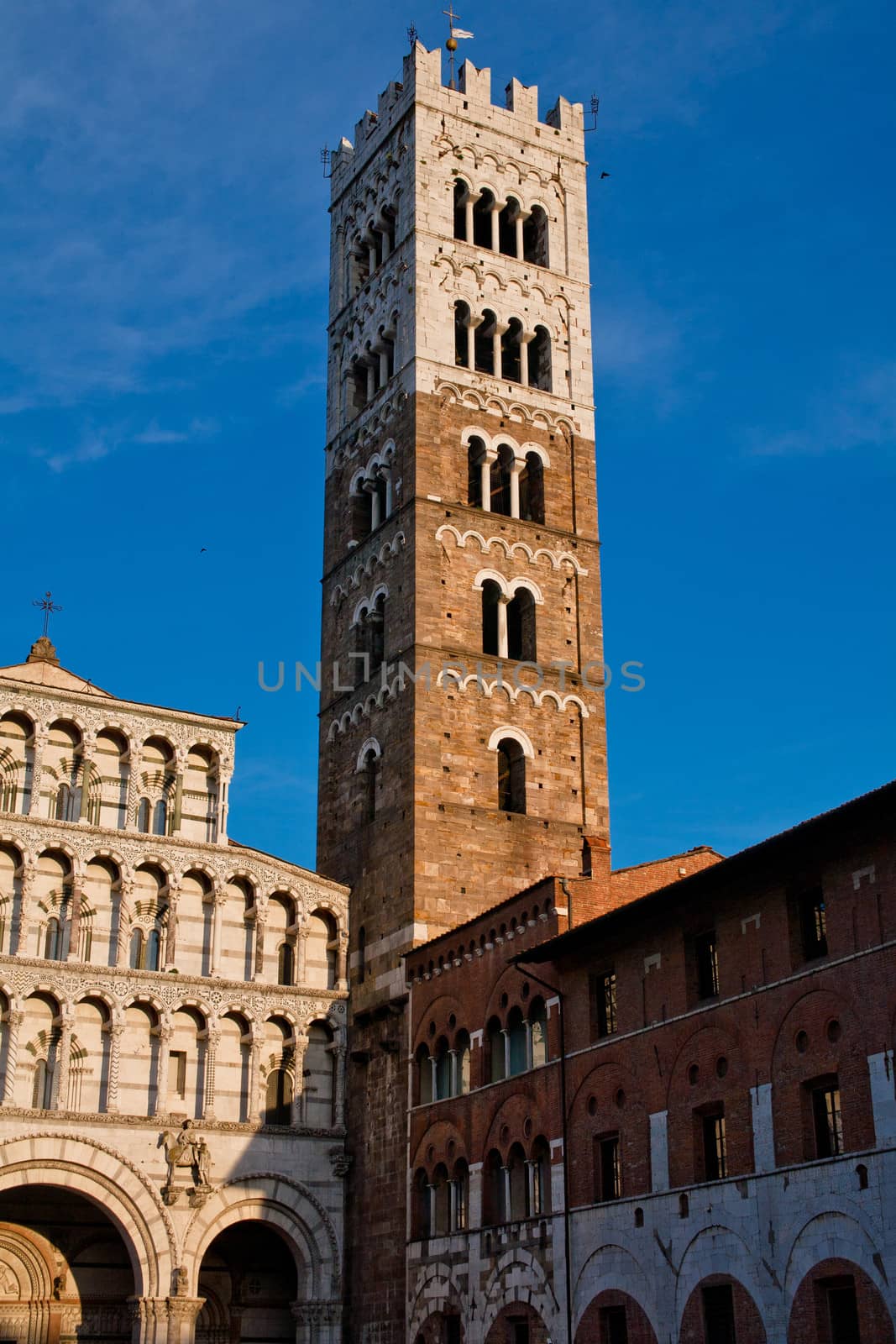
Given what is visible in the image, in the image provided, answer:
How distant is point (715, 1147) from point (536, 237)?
118 feet

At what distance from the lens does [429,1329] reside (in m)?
39.4

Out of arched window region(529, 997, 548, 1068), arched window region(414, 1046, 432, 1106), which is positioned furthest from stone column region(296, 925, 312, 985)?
arched window region(529, 997, 548, 1068)

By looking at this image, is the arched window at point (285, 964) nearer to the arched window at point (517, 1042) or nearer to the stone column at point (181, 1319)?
the stone column at point (181, 1319)

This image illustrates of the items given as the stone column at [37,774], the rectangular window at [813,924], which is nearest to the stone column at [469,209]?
the stone column at [37,774]

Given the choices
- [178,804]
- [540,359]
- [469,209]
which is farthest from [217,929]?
[469,209]

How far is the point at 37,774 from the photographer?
43406mm

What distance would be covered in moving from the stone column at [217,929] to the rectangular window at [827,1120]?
66.5ft

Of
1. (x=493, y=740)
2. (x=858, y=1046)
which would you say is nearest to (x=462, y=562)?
(x=493, y=740)

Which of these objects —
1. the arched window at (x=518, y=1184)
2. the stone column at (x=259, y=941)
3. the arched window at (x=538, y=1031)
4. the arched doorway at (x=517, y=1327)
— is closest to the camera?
the arched doorway at (x=517, y=1327)

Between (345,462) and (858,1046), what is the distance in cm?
3311

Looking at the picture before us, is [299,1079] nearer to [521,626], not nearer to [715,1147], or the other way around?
[521,626]

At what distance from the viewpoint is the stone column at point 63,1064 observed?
4047cm

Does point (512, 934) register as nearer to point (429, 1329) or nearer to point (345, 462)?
point (429, 1329)

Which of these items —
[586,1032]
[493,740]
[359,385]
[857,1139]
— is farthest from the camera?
[359,385]
